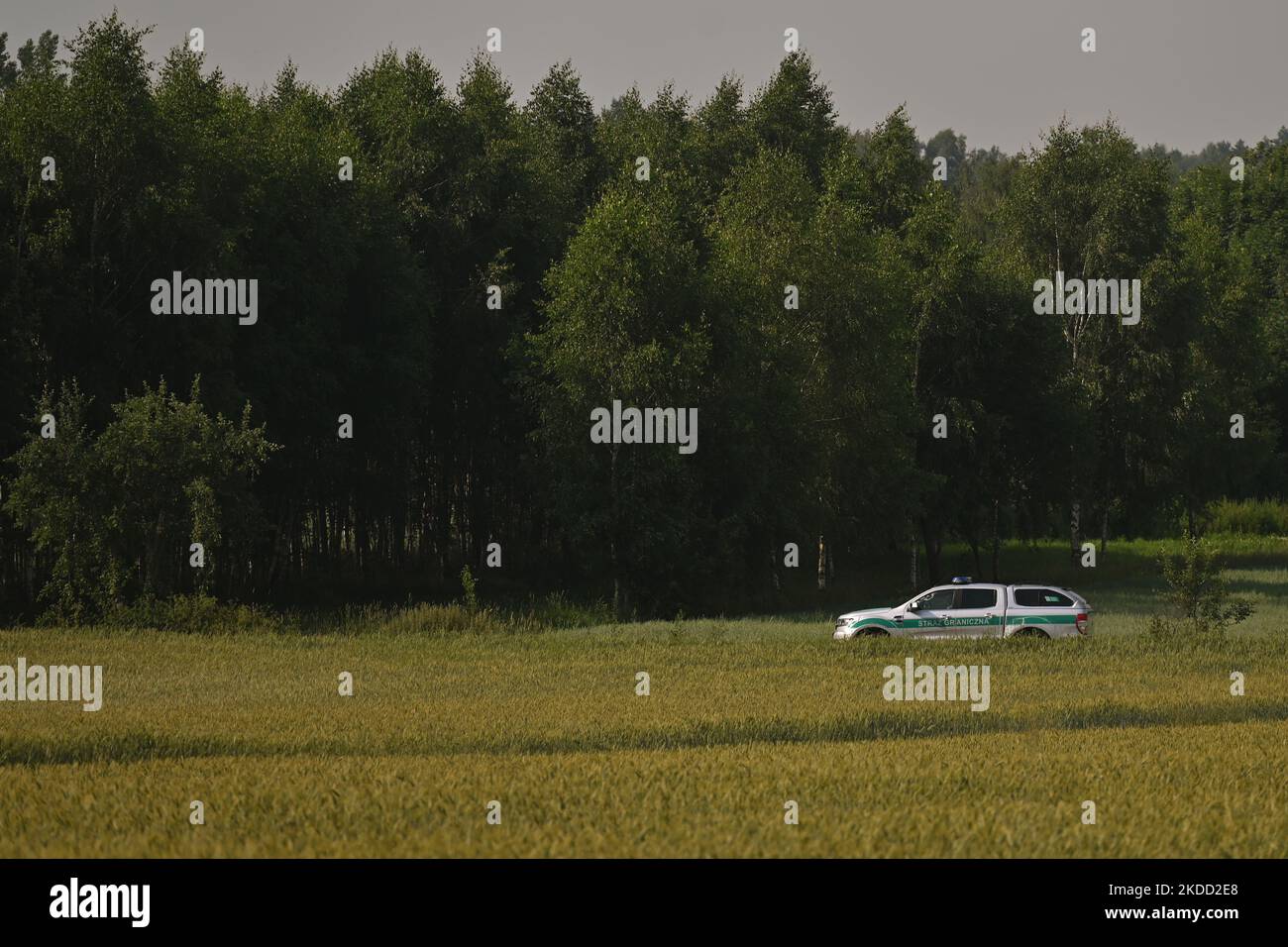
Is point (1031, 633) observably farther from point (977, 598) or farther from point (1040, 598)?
point (977, 598)

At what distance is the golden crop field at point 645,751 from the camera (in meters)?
12.6

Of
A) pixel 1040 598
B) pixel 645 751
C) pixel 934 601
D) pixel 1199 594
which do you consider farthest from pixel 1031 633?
pixel 645 751

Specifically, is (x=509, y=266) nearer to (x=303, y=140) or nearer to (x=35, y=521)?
(x=303, y=140)

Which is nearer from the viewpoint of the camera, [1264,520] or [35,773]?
[35,773]

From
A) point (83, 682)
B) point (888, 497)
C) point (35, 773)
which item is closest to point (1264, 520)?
point (888, 497)

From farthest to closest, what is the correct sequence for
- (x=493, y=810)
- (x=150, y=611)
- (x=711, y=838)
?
(x=150, y=611) → (x=493, y=810) → (x=711, y=838)

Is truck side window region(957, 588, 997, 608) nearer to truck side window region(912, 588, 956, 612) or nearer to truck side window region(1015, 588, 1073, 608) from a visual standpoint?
truck side window region(912, 588, 956, 612)

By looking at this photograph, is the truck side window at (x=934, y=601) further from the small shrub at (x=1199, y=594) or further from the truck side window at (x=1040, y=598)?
the small shrub at (x=1199, y=594)

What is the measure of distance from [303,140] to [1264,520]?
197ft

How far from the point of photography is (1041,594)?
3462 centimetres

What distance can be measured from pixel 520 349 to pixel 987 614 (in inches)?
939

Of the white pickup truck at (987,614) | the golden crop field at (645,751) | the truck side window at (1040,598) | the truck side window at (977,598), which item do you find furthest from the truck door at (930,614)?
the truck side window at (1040,598)

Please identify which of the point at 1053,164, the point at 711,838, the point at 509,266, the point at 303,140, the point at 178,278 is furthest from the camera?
the point at 1053,164

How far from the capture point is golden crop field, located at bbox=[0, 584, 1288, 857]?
1264cm
